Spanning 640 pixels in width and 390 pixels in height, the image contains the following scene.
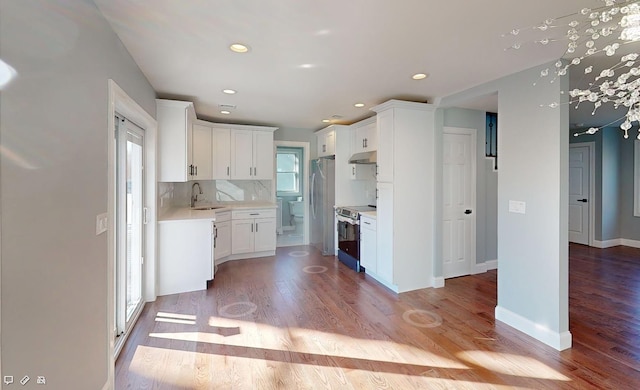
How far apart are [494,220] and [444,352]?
8.90ft

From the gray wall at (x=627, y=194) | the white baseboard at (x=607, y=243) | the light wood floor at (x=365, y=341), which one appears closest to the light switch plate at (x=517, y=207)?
the light wood floor at (x=365, y=341)

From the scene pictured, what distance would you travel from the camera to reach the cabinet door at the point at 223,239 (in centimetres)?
450

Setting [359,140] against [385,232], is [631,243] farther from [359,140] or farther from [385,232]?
[359,140]

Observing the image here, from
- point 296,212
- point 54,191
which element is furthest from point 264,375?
point 296,212

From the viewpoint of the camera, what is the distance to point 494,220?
14.4 feet

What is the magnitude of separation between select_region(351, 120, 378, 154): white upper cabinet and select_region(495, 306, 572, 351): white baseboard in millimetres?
2491

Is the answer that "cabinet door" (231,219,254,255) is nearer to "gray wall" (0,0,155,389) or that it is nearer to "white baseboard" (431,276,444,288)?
"white baseboard" (431,276,444,288)

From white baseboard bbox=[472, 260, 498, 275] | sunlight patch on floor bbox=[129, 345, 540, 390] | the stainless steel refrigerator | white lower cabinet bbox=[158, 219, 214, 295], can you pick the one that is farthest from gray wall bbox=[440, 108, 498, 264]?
white lower cabinet bbox=[158, 219, 214, 295]

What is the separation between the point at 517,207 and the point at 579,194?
16.5ft

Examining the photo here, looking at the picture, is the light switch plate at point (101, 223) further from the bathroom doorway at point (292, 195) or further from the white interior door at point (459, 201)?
the bathroom doorway at point (292, 195)

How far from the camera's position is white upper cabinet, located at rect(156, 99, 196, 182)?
3.48m

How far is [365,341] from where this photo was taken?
2.51 meters

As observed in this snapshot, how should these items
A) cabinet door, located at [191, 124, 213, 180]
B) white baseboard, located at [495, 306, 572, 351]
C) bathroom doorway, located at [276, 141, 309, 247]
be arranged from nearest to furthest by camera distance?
white baseboard, located at [495, 306, 572, 351] < cabinet door, located at [191, 124, 213, 180] < bathroom doorway, located at [276, 141, 309, 247]

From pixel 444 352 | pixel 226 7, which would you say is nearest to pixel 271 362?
pixel 444 352
